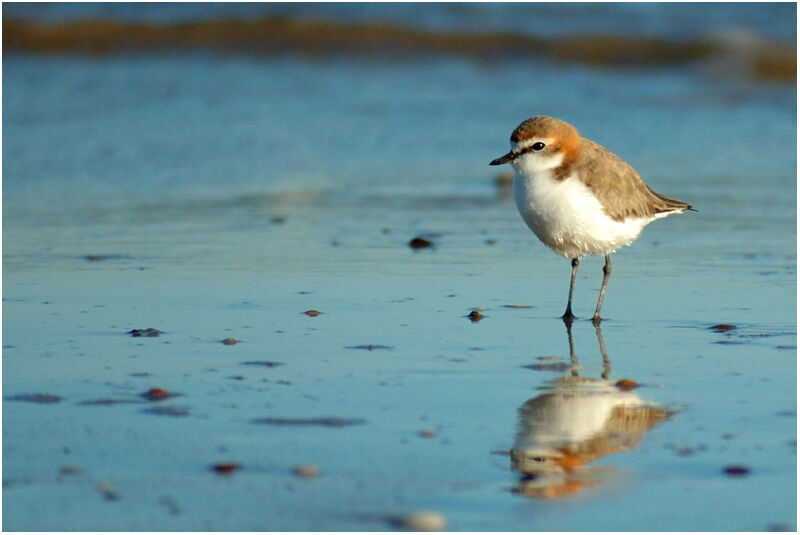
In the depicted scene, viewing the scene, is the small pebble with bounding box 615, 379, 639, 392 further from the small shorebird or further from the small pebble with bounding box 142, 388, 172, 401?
the small pebble with bounding box 142, 388, 172, 401

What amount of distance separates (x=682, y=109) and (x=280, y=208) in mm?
5108

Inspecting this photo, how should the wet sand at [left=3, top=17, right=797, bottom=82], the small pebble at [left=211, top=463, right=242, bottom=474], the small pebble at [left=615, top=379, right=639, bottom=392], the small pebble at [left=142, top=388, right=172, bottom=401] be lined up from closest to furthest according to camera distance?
the small pebble at [left=211, top=463, right=242, bottom=474] → the small pebble at [left=142, top=388, right=172, bottom=401] → the small pebble at [left=615, top=379, right=639, bottom=392] → the wet sand at [left=3, top=17, right=797, bottom=82]

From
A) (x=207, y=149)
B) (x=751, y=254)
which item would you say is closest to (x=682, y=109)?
(x=207, y=149)

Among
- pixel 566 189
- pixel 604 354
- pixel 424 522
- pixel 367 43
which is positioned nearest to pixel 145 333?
pixel 604 354

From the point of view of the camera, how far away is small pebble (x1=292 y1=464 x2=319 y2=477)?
3.45 meters

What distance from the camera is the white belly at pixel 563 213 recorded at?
5.71m

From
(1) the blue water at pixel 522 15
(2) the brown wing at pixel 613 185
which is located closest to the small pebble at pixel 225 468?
(2) the brown wing at pixel 613 185

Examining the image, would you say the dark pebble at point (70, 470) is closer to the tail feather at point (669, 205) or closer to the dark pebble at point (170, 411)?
the dark pebble at point (170, 411)

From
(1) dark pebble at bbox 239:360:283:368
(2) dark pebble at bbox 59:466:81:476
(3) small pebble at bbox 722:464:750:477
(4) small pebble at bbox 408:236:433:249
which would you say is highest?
(4) small pebble at bbox 408:236:433:249

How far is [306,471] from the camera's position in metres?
3.46

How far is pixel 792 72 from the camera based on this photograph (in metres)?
13.1

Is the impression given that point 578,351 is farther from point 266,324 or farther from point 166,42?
point 166,42

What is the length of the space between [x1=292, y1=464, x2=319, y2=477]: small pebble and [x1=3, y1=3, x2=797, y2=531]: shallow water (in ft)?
0.09

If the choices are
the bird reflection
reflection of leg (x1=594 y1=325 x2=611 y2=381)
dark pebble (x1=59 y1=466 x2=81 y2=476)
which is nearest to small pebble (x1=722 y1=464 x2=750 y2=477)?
the bird reflection
